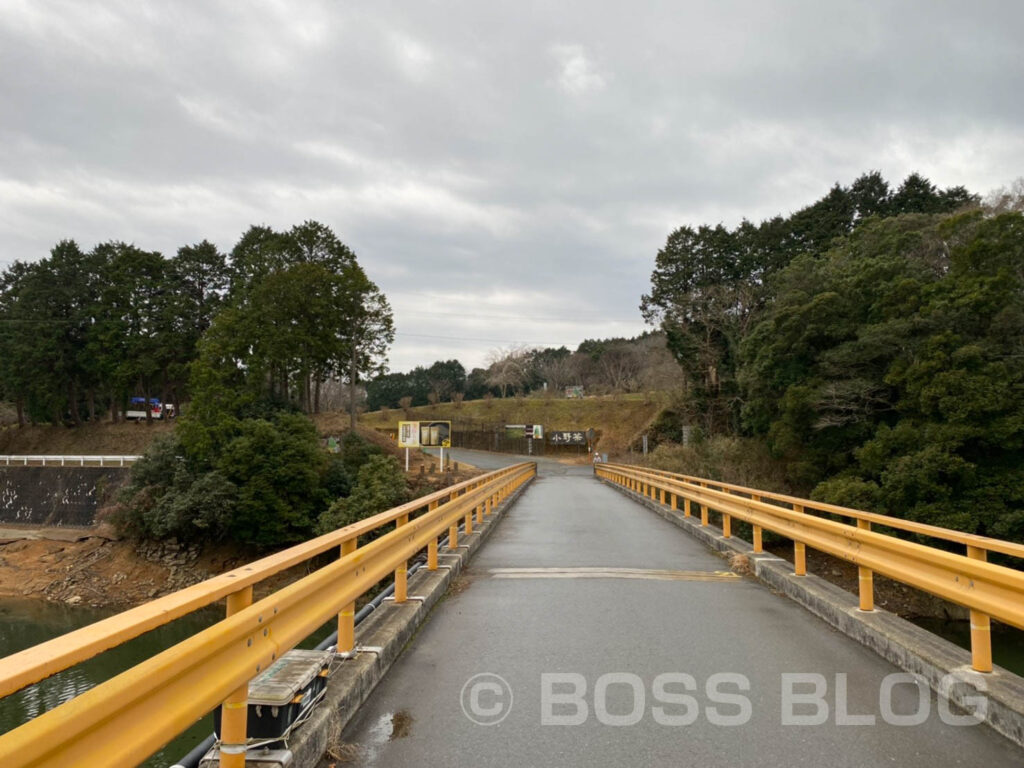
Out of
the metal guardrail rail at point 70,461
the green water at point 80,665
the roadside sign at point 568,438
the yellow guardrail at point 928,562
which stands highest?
the yellow guardrail at point 928,562

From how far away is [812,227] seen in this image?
49.1 m

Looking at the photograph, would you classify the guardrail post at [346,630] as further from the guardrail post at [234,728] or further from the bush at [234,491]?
the bush at [234,491]

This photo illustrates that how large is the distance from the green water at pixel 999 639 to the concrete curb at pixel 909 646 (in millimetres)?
9067

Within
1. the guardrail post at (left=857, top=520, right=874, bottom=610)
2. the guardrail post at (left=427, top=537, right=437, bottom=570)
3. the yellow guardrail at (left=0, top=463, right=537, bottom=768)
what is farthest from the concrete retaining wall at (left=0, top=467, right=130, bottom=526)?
the guardrail post at (left=857, top=520, right=874, bottom=610)

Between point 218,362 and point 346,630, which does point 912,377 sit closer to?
point 346,630

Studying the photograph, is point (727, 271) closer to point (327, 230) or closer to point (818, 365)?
point (818, 365)

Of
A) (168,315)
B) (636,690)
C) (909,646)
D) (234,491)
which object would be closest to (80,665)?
(234,491)

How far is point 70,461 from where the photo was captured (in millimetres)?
47000

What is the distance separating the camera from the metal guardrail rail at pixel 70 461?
150 feet

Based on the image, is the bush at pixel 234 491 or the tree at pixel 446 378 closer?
the bush at pixel 234 491

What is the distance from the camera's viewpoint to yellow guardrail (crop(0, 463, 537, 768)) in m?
1.85

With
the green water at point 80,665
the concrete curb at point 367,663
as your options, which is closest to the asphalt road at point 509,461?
the green water at point 80,665

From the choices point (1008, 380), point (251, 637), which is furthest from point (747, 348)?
point (251, 637)

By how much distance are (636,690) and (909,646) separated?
2.01 m
